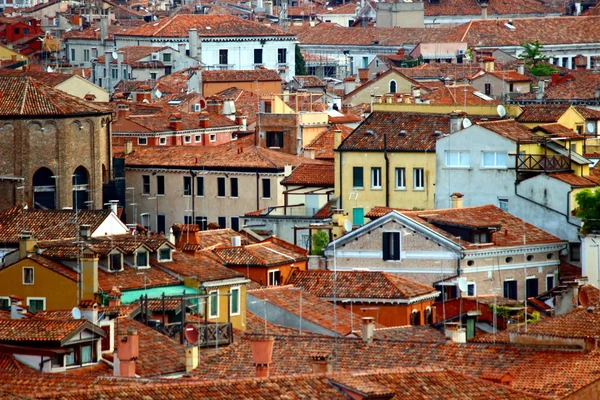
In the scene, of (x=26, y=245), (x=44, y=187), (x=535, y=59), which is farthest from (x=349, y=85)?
(x=26, y=245)

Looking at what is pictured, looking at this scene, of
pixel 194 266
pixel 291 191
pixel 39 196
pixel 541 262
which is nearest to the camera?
pixel 194 266

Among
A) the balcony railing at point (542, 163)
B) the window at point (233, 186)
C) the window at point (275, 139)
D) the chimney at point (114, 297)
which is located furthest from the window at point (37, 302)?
the window at point (275, 139)

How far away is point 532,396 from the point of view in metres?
25.0

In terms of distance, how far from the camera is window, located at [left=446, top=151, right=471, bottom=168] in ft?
169

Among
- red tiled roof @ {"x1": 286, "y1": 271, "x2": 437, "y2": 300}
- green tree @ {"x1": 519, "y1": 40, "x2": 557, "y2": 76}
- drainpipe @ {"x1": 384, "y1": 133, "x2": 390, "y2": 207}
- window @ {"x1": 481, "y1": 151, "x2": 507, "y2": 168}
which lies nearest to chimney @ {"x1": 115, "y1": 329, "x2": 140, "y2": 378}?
red tiled roof @ {"x1": 286, "y1": 271, "x2": 437, "y2": 300}

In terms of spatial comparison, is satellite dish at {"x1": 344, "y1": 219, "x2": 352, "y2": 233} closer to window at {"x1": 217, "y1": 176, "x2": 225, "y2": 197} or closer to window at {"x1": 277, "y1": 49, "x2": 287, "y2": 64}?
window at {"x1": 217, "y1": 176, "x2": 225, "y2": 197}

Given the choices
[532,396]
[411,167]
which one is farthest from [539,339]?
[411,167]

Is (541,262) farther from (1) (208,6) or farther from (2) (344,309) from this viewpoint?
(1) (208,6)

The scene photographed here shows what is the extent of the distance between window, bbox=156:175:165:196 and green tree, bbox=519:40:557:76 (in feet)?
96.9

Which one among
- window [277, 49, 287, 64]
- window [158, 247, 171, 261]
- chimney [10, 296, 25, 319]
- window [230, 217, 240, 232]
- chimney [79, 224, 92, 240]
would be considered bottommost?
window [277, 49, 287, 64]

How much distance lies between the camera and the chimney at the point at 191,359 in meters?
31.2

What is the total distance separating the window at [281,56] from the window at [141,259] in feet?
225

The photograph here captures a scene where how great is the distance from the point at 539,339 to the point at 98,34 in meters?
86.0

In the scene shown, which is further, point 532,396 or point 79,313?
point 79,313
